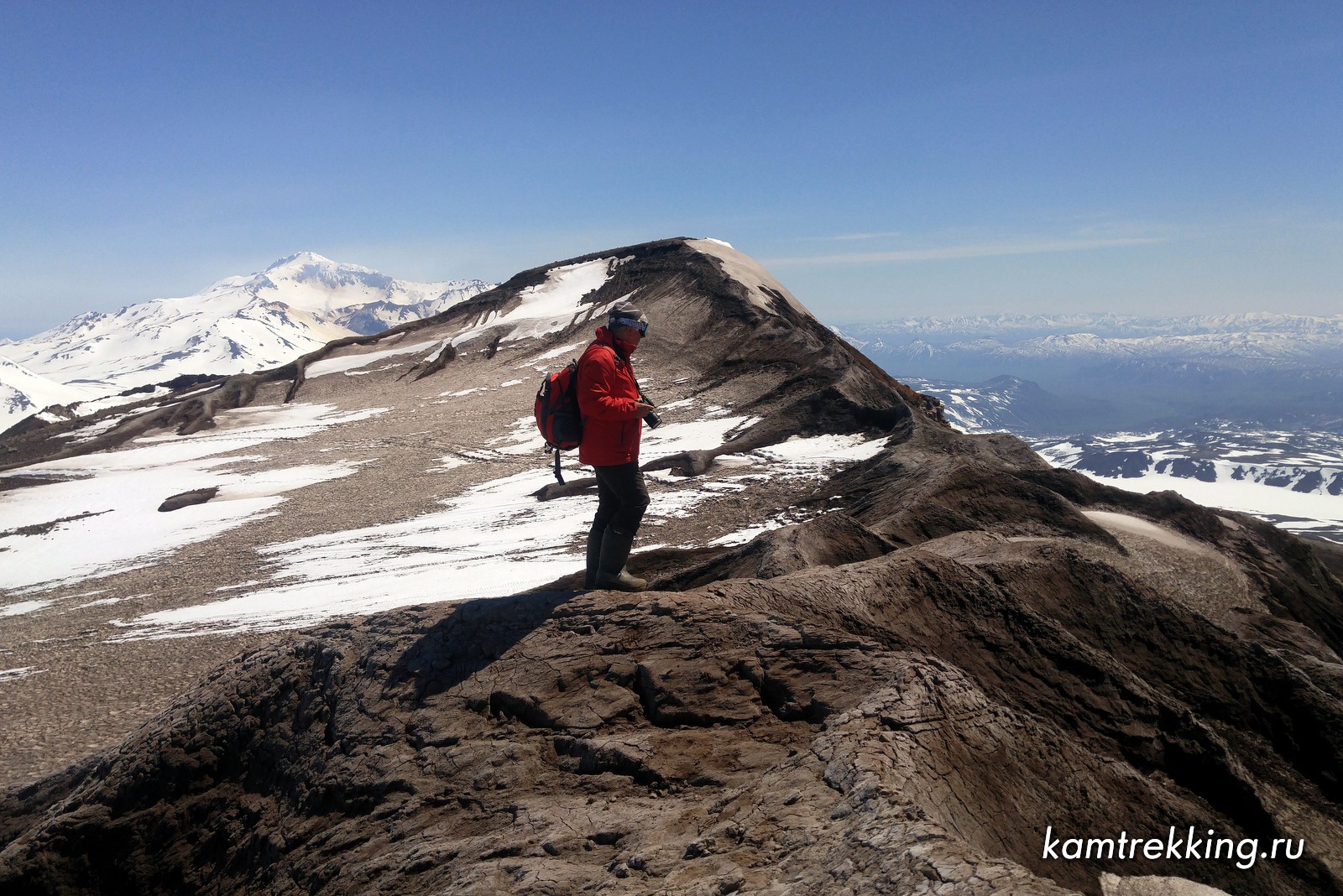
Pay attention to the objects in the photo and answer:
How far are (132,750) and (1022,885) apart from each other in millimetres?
5920

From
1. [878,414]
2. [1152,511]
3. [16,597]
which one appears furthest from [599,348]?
[16,597]

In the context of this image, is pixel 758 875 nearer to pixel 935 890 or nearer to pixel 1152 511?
pixel 935 890

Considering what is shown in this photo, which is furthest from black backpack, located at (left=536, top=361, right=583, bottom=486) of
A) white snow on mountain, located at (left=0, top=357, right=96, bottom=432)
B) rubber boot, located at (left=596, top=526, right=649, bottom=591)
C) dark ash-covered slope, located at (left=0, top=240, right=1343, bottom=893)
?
white snow on mountain, located at (left=0, top=357, right=96, bottom=432)

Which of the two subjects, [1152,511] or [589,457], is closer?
[589,457]

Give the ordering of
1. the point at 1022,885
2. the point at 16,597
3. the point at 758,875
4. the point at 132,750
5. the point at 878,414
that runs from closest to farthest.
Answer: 1. the point at 1022,885
2. the point at 758,875
3. the point at 132,750
4. the point at 16,597
5. the point at 878,414

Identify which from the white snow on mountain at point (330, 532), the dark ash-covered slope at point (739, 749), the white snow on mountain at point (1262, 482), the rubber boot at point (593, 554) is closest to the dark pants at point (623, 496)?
the rubber boot at point (593, 554)

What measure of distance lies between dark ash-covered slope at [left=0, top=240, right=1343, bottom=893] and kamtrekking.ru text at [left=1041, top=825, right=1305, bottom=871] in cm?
4

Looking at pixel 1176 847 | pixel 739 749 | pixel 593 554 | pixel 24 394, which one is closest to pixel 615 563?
pixel 593 554

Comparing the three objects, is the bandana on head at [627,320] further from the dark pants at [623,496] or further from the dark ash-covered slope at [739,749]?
the dark ash-covered slope at [739,749]

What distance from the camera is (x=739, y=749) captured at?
4211 millimetres

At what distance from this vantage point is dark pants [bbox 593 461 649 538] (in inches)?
239

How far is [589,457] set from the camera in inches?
236

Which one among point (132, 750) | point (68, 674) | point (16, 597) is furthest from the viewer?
point (16, 597)

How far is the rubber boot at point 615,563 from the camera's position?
20.3 feet
